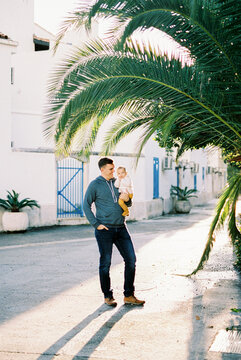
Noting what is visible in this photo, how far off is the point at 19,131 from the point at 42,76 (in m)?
3.23

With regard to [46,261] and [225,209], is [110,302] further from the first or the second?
[46,261]

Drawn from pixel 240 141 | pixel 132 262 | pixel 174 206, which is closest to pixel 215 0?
pixel 240 141

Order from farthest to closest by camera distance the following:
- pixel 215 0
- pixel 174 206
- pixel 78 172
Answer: pixel 174 206, pixel 78 172, pixel 215 0

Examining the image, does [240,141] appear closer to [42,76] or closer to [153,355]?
[153,355]

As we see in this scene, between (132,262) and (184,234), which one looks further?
(184,234)

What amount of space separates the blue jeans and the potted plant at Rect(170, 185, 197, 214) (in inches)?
675

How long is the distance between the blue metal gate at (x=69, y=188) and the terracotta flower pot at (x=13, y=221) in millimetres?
2342

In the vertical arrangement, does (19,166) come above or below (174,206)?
above

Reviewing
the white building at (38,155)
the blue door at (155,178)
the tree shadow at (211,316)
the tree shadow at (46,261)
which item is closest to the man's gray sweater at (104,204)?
the tree shadow at (46,261)

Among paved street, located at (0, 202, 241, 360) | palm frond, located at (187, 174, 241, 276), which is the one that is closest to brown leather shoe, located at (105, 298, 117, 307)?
paved street, located at (0, 202, 241, 360)

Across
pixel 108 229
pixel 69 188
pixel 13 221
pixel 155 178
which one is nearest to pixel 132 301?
pixel 108 229

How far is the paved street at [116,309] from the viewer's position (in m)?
4.65

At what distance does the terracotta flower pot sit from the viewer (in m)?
14.4

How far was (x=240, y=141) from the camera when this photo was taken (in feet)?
23.0
